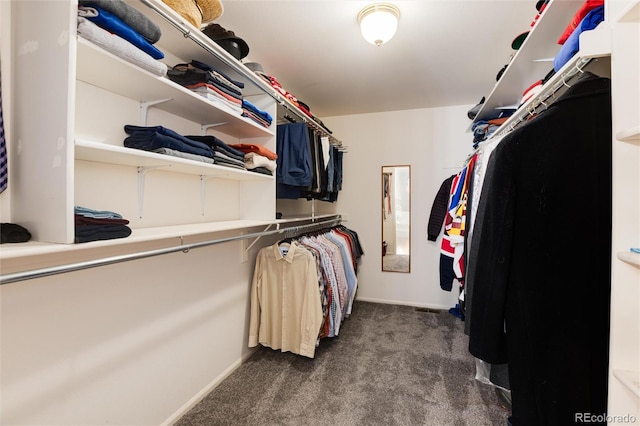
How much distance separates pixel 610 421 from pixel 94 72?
2.04 m

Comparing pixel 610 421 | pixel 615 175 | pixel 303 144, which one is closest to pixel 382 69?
pixel 303 144

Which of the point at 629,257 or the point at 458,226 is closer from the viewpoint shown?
the point at 629,257

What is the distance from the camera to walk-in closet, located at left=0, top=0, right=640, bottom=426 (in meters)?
0.83

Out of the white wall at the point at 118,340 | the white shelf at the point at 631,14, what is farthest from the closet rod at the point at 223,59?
the white shelf at the point at 631,14

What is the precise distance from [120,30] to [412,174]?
10.1 ft

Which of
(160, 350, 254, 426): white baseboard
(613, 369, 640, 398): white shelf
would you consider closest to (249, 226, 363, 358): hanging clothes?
(160, 350, 254, 426): white baseboard

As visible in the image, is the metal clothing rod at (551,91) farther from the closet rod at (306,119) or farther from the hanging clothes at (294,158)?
the closet rod at (306,119)

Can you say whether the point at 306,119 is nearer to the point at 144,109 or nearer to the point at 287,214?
the point at 287,214

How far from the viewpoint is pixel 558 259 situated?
860 mm

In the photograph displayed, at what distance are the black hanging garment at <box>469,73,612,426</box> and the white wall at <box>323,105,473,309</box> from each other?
98.3 inches

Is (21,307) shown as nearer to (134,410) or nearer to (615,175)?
(134,410)

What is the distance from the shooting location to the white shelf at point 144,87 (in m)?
0.94

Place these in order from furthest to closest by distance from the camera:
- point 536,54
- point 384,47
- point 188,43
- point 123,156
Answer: point 384,47 < point 536,54 < point 188,43 < point 123,156

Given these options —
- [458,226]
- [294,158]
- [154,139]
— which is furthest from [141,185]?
[458,226]
